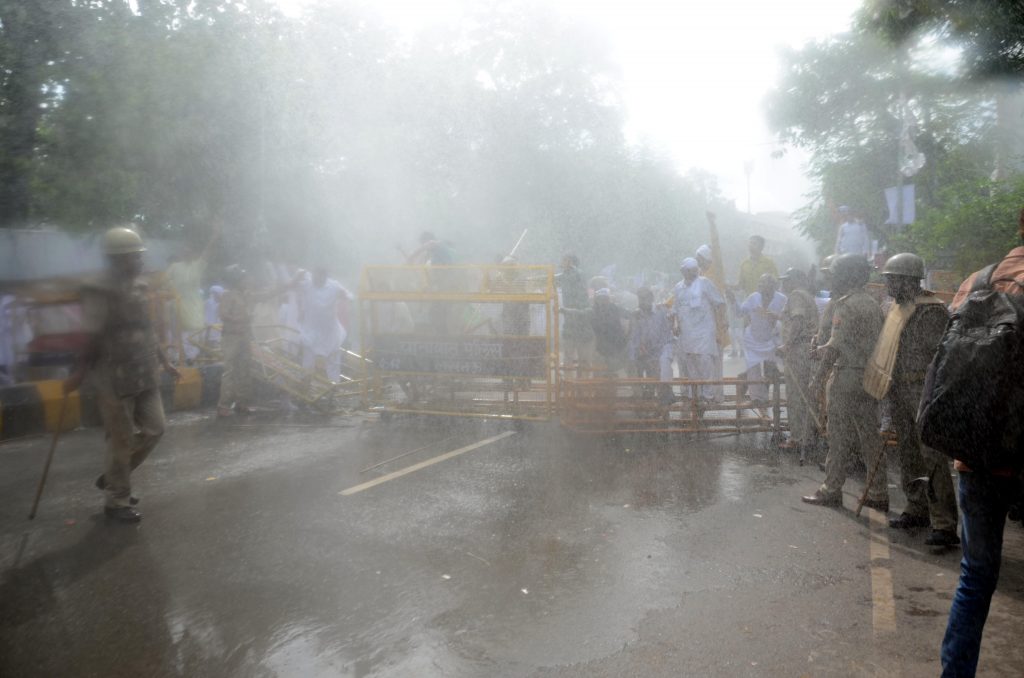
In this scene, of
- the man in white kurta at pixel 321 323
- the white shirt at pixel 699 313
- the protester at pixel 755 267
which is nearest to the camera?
the white shirt at pixel 699 313

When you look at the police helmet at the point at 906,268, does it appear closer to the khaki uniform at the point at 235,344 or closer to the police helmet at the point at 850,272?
the police helmet at the point at 850,272

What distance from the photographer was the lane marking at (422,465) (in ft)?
21.0

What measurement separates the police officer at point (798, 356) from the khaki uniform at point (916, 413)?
2.04 metres

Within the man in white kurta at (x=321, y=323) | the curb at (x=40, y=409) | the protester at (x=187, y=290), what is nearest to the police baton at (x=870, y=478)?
the curb at (x=40, y=409)

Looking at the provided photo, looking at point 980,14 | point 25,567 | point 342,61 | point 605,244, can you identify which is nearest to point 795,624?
point 25,567

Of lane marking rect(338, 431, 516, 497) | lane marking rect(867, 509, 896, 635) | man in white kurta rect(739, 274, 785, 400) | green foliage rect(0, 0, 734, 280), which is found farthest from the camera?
green foliage rect(0, 0, 734, 280)

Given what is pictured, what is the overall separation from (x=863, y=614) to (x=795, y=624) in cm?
39

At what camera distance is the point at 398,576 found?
448 cm

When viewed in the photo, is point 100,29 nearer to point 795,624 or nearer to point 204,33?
point 204,33

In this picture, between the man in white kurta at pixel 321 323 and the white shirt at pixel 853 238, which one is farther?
the white shirt at pixel 853 238

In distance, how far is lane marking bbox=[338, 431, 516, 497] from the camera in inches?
251

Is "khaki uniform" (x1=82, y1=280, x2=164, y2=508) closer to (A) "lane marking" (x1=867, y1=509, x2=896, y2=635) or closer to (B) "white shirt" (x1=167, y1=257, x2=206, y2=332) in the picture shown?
(A) "lane marking" (x1=867, y1=509, x2=896, y2=635)

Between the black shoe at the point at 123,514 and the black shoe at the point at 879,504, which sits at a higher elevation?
the black shoe at the point at 123,514

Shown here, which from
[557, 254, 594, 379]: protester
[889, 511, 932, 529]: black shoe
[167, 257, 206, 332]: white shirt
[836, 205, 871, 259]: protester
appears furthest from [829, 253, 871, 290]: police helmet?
[167, 257, 206, 332]: white shirt
